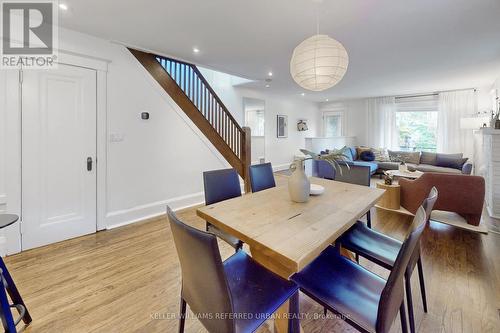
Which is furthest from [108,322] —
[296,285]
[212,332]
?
[296,285]

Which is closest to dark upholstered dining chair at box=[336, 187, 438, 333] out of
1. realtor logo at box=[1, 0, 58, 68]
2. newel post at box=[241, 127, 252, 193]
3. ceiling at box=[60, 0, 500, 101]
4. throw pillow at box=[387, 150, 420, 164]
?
ceiling at box=[60, 0, 500, 101]

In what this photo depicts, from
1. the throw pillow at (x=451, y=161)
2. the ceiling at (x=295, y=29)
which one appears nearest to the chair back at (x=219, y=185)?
the ceiling at (x=295, y=29)

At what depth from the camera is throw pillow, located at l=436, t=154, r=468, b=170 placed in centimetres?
534

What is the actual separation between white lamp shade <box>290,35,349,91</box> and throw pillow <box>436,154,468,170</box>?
549cm

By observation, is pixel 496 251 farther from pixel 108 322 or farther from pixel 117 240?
pixel 117 240

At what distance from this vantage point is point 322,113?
29.3 ft

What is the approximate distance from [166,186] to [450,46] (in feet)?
15.0

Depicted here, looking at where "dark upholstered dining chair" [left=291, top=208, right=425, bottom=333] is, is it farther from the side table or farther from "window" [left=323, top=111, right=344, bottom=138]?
"window" [left=323, top=111, right=344, bottom=138]

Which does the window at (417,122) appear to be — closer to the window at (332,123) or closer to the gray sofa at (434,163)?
the gray sofa at (434,163)

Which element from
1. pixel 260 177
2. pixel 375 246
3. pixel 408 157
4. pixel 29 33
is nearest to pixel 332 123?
pixel 408 157

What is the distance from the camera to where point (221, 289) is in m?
0.89

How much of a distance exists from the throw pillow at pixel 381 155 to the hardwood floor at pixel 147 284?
3879 millimetres

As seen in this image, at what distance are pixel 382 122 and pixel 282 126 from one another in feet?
10.5

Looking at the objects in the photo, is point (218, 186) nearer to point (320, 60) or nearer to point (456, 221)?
point (320, 60)
